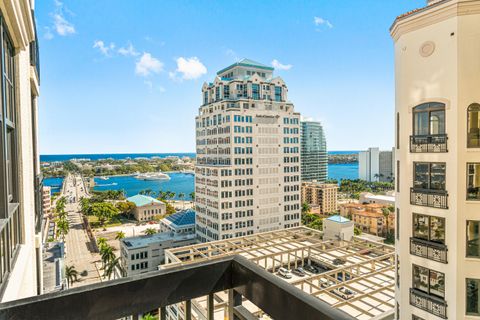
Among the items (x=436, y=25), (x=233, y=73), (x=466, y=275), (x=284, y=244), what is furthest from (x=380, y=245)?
(x=233, y=73)

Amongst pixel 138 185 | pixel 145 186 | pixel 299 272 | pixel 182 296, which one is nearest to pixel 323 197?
pixel 299 272

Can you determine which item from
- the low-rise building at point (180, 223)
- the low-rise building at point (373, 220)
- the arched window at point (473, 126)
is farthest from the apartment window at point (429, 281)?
the low-rise building at point (373, 220)

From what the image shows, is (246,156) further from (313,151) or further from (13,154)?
(313,151)

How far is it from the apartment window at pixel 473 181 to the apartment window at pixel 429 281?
4.76ft

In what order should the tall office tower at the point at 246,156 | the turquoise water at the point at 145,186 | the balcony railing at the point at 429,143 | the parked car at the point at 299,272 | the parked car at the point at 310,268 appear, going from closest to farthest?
the balcony railing at the point at 429,143 < the parked car at the point at 299,272 < the parked car at the point at 310,268 < the tall office tower at the point at 246,156 < the turquoise water at the point at 145,186

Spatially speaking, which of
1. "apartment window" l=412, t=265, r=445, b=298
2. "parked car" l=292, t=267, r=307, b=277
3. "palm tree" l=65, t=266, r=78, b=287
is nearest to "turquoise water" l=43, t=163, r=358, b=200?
"palm tree" l=65, t=266, r=78, b=287

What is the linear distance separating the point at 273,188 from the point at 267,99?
8.82 meters

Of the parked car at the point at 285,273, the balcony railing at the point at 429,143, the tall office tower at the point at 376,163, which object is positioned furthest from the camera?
the tall office tower at the point at 376,163

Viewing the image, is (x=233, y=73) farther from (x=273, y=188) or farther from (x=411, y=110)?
(x=411, y=110)

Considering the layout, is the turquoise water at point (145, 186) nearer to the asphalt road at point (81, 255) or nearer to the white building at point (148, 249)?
the asphalt road at point (81, 255)

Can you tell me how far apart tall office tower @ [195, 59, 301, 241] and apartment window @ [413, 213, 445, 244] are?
21221mm

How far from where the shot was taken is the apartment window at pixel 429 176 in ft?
17.3

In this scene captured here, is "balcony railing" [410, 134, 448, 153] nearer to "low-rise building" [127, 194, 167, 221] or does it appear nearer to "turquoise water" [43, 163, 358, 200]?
"low-rise building" [127, 194, 167, 221]

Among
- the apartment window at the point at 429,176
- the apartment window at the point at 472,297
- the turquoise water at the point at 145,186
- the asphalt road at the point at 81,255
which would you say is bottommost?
the turquoise water at the point at 145,186
